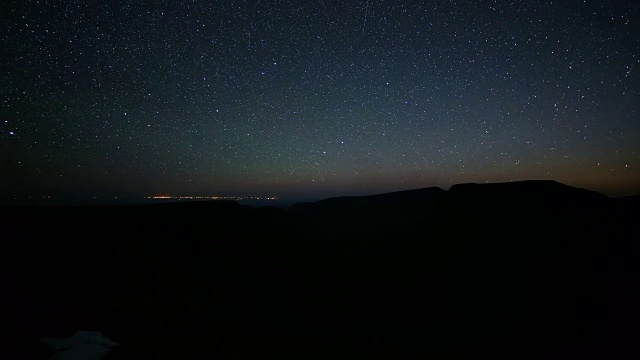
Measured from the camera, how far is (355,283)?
14.0 metres

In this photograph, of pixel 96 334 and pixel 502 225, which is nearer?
pixel 96 334

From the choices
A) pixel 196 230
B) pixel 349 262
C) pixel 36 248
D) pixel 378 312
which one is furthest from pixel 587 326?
pixel 36 248

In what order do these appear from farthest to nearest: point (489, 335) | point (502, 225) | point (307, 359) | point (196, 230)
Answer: point (196, 230), point (502, 225), point (489, 335), point (307, 359)

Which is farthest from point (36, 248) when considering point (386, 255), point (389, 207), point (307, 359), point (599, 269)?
point (599, 269)

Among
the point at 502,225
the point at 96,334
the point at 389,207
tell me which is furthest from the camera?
the point at 389,207

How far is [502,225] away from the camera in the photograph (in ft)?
49.1

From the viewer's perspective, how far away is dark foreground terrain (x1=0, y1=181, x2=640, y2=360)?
27.7 ft

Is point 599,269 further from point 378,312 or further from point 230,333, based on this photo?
point 230,333

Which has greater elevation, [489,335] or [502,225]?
[502,225]

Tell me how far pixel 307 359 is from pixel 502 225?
13.0 metres

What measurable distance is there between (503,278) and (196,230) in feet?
66.2

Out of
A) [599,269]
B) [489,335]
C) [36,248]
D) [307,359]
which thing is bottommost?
[489,335]

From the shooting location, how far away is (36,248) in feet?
51.3

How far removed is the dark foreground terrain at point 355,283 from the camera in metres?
8.43
